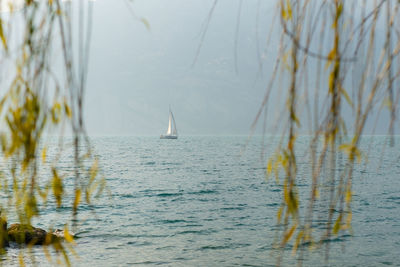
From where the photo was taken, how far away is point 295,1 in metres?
2.13

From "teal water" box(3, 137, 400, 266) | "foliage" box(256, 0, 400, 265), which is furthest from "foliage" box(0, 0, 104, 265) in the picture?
"teal water" box(3, 137, 400, 266)

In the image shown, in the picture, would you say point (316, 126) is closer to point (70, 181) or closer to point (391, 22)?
point (391, 22)

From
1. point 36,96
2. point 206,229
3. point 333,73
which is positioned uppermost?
point 333,73

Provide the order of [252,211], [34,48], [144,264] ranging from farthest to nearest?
[252,211] → [144,264] → [34,48]

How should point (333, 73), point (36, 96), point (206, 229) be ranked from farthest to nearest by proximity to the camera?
point (206, 229) → point (36, 96) → point (333, 73)

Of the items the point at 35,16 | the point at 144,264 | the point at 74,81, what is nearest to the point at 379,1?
the point at 74,81

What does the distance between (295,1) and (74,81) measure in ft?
3.51

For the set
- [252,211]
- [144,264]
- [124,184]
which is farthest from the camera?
[124,184]

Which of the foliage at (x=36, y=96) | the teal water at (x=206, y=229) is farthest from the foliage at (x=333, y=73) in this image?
the teal water at (x=206, y=229)

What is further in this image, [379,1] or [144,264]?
[144,264]

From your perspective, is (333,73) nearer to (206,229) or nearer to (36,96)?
(36,96)

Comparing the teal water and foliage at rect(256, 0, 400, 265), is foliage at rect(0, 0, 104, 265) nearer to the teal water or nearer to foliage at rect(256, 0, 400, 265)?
foliage at rect(256, 0, 400, 265)

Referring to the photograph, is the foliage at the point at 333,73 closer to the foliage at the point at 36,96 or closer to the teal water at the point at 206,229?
the foliage at the point at 36,96

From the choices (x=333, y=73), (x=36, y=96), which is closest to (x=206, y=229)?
(x=36, y=96)
